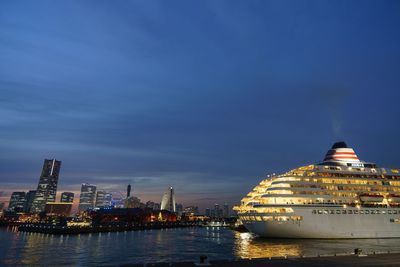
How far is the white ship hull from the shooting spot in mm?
61281

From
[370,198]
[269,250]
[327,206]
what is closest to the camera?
[269,250]

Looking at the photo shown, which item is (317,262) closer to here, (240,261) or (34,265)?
(240,261)

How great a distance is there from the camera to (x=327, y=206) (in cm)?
6325

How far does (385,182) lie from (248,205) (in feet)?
110

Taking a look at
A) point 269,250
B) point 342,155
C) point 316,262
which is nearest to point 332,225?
point 269,250

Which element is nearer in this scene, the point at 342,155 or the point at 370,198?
the point at 370,198

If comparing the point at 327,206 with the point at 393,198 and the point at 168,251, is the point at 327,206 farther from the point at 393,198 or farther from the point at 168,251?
the point at 168,251

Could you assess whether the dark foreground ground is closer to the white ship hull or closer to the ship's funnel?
the white ship hull

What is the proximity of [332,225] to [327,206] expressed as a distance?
12.6 ft

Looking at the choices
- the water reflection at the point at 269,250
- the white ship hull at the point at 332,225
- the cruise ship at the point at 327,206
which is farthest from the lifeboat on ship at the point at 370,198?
the water reflection at the point at 269,250

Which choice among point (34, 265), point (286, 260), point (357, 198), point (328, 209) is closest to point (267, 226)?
point (328, 209)

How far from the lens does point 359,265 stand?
2428 centimetres

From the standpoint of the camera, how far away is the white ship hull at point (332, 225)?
61281mm

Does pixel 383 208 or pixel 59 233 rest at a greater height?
pixel 383 208
